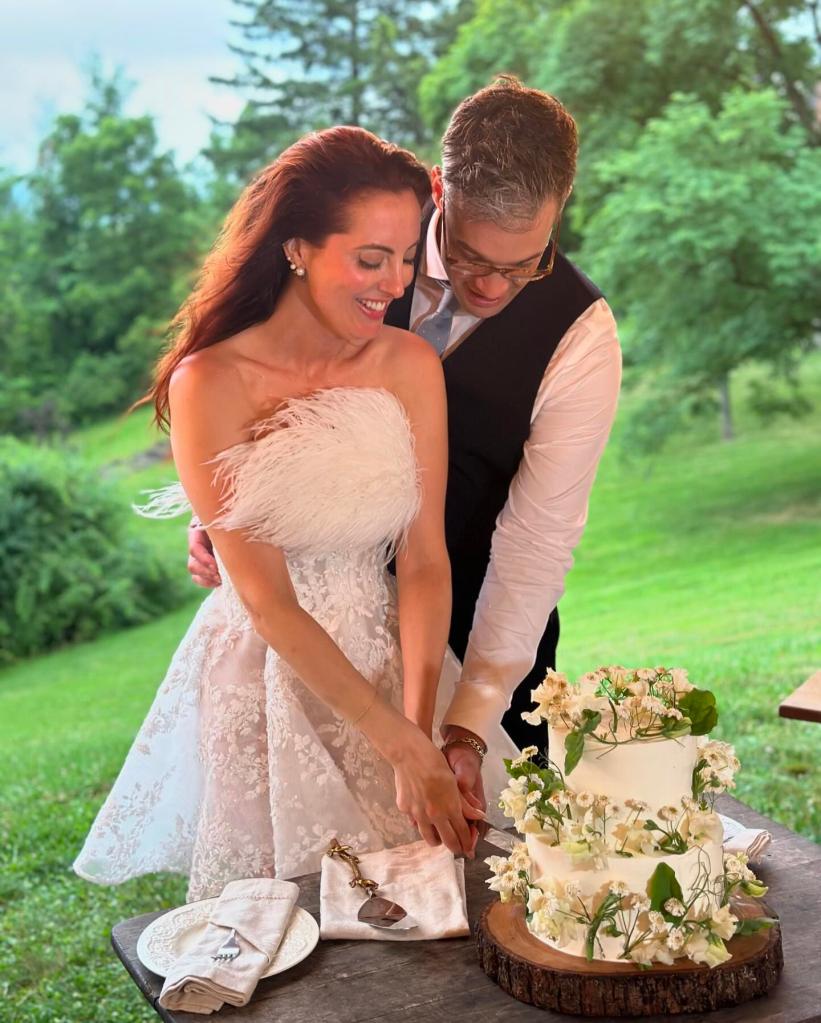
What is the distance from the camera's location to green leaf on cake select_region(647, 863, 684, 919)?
1435 mm

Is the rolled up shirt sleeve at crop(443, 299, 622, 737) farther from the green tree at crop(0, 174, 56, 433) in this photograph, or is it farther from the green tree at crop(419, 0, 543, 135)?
the green tree at crop(0, 174, 56, 433)

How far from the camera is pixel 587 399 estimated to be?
2.27 m

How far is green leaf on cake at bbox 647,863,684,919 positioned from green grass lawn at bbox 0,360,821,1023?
1.97 meters

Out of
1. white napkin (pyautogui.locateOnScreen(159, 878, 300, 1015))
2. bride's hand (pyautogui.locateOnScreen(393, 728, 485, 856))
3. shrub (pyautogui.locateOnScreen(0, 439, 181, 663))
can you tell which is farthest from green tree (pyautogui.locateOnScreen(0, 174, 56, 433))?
white napkin (pyautogui.locateOnScreen(159, 878, 300, 1015))

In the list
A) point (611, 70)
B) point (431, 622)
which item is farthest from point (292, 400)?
point (611, 70)

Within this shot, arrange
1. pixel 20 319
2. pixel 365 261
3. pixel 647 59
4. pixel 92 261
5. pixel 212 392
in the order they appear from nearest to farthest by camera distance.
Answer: pixel 365 261 → pixel 212 392 → pixel 647 59 → pixel 20 319 → pixel 92 261

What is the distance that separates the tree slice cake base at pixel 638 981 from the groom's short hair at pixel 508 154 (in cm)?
104

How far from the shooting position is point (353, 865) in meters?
1.82

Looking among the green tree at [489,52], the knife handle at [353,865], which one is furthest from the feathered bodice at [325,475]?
the green tree at [489,52]

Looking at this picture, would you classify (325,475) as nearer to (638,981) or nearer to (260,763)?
(260,763)

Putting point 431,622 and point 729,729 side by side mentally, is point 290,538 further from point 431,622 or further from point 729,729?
point 729,729

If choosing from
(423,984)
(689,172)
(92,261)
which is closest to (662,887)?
(423,984)

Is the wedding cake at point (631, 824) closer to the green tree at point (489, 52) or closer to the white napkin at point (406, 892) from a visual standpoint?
the white napkin at point (406, 892)

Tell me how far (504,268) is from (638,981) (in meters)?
1.05
